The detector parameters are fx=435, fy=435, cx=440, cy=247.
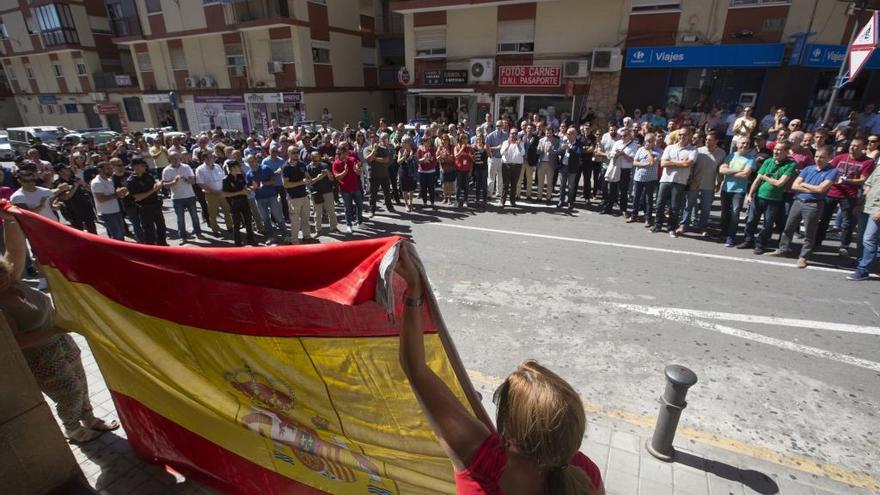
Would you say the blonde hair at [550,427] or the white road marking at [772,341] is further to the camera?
the white road marking at [772,341]

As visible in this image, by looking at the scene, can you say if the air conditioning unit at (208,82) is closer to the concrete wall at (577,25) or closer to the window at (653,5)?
the concrete wall at (577,25)

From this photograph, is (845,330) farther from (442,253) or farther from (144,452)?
(144,452)

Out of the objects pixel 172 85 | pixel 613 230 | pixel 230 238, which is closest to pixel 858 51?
pixel 613 230

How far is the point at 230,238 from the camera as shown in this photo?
966 centimetres

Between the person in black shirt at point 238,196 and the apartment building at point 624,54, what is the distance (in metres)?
15.7

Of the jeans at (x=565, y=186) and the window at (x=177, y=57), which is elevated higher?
the window at (x=177, y=57)

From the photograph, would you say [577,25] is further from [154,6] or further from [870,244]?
[154,6]

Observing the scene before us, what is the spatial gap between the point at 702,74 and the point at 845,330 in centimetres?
1605

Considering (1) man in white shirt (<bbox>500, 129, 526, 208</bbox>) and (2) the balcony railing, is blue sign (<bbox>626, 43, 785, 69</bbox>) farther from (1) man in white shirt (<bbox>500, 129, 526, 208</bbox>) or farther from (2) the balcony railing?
(2) the balcony railing

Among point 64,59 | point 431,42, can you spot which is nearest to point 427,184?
point 431,42

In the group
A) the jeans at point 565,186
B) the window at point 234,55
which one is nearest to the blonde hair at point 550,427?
the jeans at point 565,186

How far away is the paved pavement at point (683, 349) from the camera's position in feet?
11.3

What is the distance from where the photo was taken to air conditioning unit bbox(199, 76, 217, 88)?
29.1 meters

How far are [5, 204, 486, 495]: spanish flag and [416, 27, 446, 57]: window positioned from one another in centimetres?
2309
